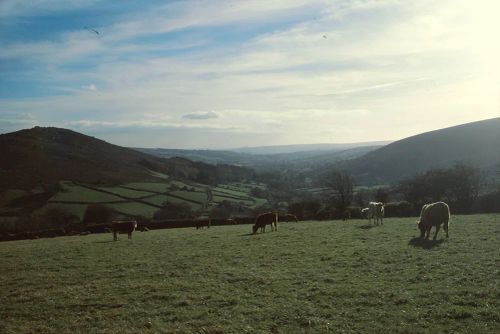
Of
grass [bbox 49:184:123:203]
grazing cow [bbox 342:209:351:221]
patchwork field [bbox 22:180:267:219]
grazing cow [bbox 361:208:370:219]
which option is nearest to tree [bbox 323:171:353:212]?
grazing cow [bbox 342:209:351:221]

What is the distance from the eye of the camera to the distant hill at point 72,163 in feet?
339

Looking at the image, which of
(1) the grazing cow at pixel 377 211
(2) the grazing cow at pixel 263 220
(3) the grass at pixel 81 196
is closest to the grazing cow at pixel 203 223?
(2) the grazing cow at pixel 263 220

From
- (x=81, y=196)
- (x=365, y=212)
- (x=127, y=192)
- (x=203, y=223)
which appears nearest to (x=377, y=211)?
(x=365, y=212)

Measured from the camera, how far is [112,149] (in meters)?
165

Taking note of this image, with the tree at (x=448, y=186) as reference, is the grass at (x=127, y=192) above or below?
below

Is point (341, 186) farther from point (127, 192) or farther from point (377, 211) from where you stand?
point (127, 192)

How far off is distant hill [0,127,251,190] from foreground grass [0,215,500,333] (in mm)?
84139

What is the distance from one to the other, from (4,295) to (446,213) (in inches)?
804

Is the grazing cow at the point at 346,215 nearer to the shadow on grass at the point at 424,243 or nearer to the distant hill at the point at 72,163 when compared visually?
the shadow on grass at the point at 424,243

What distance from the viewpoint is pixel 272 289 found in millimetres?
14469

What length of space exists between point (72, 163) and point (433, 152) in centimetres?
11989

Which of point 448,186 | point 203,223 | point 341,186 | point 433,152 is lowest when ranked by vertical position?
point 203,223

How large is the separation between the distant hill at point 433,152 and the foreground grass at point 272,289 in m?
113

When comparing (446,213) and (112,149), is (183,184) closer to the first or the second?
(112,149)
